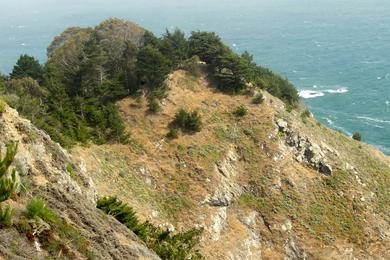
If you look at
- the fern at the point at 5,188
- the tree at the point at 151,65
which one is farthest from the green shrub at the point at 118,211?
the tree at the point at 151,65

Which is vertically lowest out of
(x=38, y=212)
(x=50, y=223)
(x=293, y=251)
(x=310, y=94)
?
(x=310, y=94)

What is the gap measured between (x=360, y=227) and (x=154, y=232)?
24.8m

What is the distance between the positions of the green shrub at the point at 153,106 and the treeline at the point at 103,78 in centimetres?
121

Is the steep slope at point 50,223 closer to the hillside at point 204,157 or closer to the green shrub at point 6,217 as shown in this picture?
the green shrub at point 6,217

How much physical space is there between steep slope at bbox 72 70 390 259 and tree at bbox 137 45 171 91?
2763 millimetres

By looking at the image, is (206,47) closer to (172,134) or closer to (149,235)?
(172,134)

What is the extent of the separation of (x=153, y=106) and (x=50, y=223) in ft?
130

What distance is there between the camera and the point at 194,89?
63656mm

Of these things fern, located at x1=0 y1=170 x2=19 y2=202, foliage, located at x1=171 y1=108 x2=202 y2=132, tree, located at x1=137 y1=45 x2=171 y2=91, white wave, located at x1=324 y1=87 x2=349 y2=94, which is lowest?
white wave, located at x1=324 y1=87 x2=349 y2=94

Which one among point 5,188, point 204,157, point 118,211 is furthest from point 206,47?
point 5,188

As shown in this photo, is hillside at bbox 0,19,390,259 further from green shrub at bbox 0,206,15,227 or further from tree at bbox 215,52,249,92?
green shrub at bbox 0,206,15,227

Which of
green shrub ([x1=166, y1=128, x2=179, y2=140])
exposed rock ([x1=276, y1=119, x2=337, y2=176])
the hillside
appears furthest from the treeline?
exposed rock ([x1=276, y1=119, x2=337, y2=176])

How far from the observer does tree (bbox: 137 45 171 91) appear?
59.6m

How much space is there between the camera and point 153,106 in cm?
5772
